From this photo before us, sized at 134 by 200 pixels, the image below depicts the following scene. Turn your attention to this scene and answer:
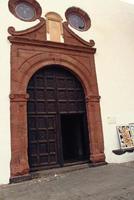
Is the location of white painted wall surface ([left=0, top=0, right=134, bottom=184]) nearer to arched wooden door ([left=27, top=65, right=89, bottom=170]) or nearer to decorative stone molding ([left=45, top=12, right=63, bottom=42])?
decorative stone molding ([left=45, top=12, right=63, bottom=42])

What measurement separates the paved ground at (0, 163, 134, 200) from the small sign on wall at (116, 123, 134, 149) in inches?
49.4

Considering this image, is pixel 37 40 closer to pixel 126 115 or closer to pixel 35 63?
pixel 35 63

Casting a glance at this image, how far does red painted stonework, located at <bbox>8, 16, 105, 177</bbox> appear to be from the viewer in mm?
7387

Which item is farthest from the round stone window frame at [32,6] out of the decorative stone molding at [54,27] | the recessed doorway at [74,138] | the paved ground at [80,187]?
the paved ground at [80,187]

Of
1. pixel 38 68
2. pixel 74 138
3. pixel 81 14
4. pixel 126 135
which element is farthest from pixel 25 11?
pixel 126 135

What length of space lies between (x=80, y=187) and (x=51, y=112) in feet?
9.81

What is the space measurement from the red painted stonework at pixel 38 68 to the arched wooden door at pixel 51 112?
0.30 metres

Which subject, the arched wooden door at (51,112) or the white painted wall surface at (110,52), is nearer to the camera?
the arched wooden door at (51,112)

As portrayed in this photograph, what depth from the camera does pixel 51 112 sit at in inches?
328

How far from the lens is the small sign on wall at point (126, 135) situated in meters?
9.03

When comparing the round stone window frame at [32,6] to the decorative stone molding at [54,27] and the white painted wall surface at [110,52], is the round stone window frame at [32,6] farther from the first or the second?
the decorative stone molding at [54,27]

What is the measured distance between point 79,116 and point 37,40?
10.3ft

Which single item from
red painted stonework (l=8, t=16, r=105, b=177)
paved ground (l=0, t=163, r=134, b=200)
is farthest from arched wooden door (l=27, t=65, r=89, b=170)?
paved ground (l=0, t=163, r=134, b=200)

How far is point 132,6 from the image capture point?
11117 mm
